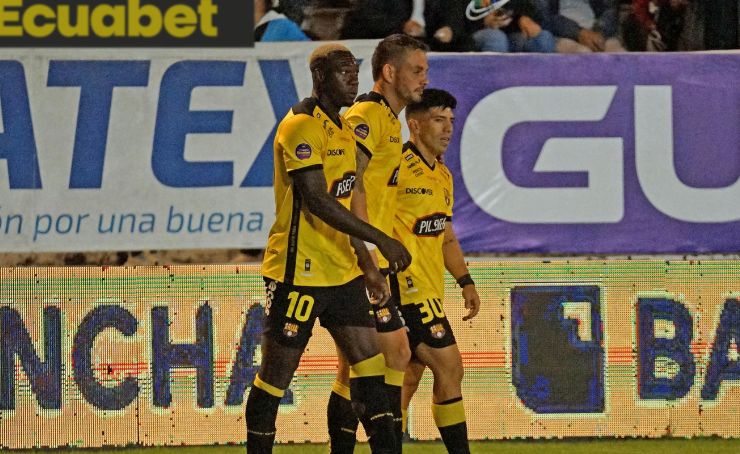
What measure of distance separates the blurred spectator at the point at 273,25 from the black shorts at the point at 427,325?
8.82 feet

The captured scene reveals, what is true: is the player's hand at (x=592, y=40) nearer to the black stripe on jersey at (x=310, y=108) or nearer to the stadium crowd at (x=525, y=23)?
the stadium crowd at (x=525, y=23)

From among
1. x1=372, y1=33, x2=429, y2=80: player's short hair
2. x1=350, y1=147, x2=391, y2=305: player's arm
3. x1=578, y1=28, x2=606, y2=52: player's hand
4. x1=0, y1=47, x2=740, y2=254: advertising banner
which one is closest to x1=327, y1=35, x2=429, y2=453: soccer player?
x1=372, y1=33, x2=429, y2=80: player's short hair

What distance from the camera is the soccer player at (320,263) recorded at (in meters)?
5.79

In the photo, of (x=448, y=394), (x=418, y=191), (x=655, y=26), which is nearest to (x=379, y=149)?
(x=418, y=191)

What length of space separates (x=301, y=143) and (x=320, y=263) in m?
0.53

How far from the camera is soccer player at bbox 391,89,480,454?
673 centimetres

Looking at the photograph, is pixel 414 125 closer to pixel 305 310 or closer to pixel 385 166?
pixel 385 166

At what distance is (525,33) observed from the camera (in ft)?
29.3

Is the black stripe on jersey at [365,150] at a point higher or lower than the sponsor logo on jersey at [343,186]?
higher

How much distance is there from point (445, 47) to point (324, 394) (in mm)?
2397

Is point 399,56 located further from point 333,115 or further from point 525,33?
point 525,33

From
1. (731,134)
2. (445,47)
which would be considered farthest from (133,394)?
(731,134)

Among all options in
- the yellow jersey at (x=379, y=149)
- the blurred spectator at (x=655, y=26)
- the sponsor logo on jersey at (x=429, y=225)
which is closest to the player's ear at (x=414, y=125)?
the sponsor logo on jersey at (x=429, y=225)

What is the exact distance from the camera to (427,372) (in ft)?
27.5
